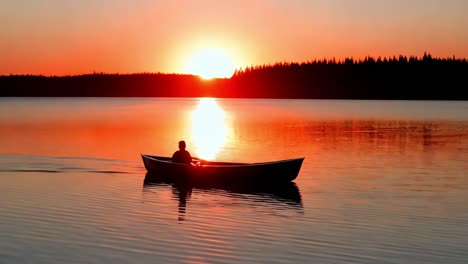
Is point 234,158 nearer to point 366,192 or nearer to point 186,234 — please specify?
Answer: point 366,192

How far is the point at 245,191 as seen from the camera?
29.5m

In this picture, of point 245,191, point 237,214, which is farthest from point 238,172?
point 237,214

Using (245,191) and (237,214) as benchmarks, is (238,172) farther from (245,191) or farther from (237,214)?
(237,214)

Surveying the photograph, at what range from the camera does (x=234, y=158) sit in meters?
47.9

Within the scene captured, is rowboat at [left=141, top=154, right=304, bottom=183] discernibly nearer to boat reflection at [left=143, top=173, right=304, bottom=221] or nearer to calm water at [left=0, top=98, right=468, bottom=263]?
boat reflection at [left=143, top=173, right=304, bottom=221]

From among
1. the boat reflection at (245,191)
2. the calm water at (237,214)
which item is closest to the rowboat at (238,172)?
the boat reflection at (245,191)

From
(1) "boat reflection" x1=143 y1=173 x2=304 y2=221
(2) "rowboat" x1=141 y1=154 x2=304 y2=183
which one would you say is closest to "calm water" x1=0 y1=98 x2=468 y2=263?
(1) "boat reflection" x1=143 y1=173 x2=304 y2=221

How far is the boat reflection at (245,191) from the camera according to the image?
26.4m

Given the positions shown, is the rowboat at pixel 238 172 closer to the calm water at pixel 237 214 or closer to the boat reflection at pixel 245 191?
the boat reflection at pixel 245 191

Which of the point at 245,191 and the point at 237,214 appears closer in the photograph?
the point at 237,214

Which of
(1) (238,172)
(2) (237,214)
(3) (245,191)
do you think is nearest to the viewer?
(2) (237,214)

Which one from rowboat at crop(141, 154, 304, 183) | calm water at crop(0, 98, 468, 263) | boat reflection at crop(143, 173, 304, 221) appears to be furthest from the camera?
rowboat at crop(141, 154, 304, 183)

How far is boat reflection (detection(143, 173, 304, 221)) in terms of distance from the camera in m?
26.4

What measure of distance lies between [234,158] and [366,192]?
64.5ft
